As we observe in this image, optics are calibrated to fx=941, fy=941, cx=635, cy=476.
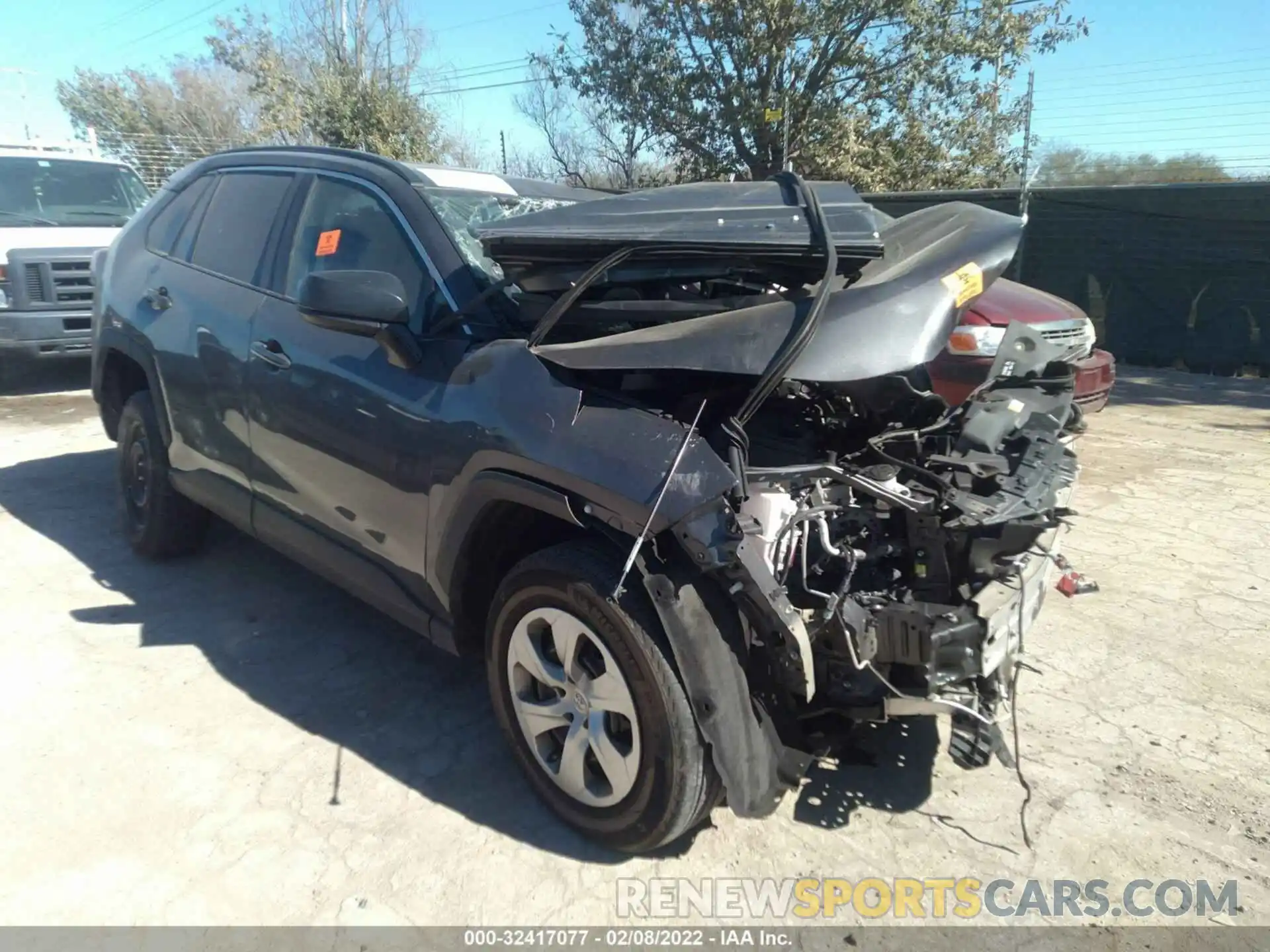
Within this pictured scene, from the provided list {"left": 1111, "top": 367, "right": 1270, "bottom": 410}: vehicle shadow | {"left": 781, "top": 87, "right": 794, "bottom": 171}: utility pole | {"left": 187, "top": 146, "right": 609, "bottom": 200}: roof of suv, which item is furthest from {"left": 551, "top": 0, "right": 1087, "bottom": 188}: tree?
{"left": 187, "top": 146, "right": 609, "bottom": 200}: roof of suv

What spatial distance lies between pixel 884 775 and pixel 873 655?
0.84 meters

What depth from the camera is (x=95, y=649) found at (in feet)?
12.8

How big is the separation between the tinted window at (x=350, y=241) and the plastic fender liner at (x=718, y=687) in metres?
1.39

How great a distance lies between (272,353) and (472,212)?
94 centimetres

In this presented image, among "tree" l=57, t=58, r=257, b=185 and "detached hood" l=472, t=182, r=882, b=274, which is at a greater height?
"tree" l=57, t=58, r=257, b=185

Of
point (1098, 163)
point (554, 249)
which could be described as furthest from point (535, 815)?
point (1098, 163)

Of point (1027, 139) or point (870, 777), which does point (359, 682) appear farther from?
point (1027, 139)

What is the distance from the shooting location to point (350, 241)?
3.54m

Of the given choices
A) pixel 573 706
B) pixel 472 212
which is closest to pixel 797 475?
pixel 573 706

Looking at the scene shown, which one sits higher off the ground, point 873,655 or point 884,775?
point 873,655

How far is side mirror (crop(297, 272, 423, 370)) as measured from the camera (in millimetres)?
2941

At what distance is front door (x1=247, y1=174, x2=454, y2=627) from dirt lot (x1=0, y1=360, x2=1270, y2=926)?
53 cm

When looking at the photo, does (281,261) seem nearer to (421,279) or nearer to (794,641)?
(421,279)

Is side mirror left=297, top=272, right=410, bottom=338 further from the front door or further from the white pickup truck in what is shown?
the white pickup truck
